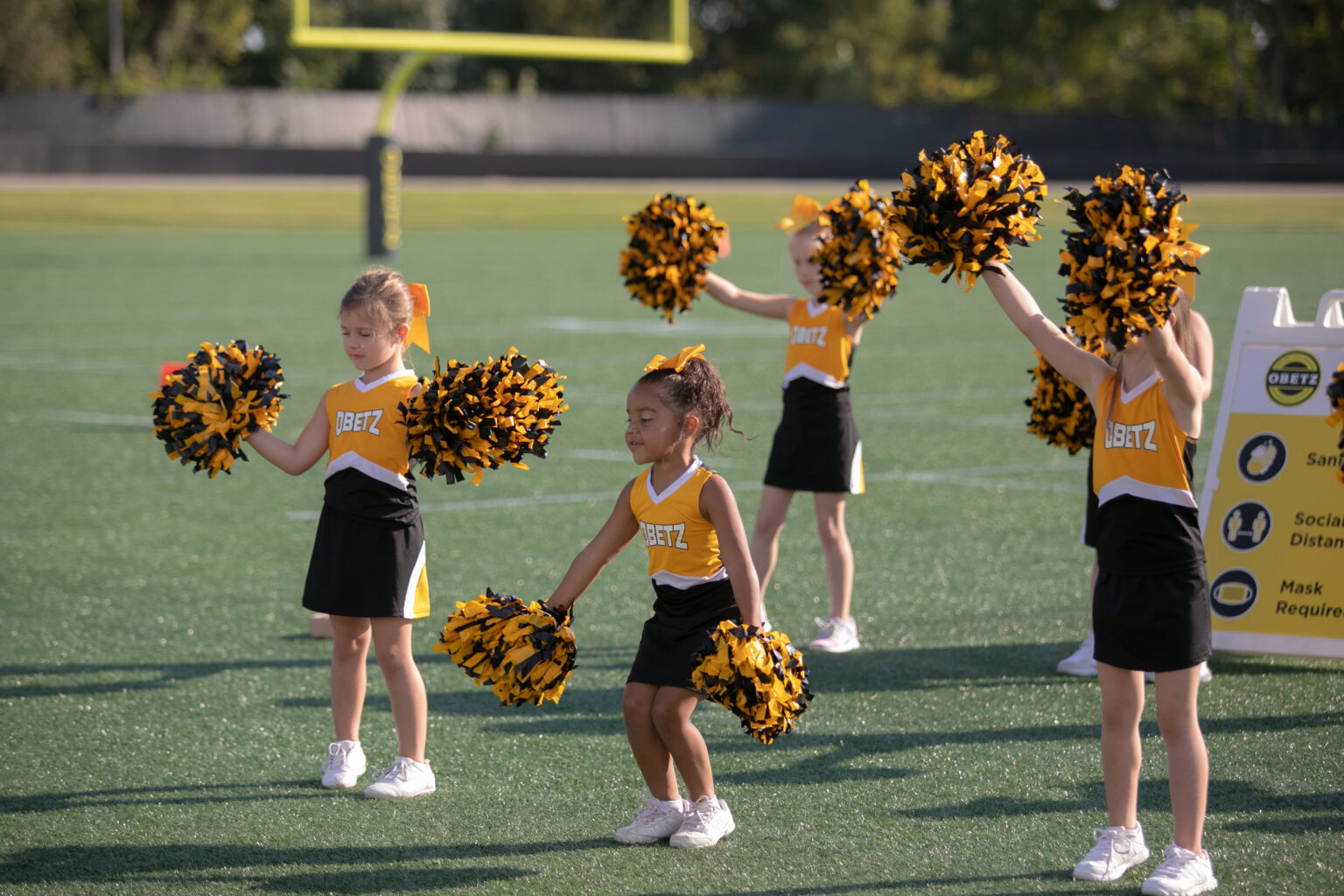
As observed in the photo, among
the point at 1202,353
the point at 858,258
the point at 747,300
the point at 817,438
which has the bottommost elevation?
the point at 817,438

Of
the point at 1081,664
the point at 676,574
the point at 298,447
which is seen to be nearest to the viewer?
A: the point at 676,574

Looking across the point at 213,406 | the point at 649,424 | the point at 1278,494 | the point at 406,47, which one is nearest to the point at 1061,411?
the point at 1278,494

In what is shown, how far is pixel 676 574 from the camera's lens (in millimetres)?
3695

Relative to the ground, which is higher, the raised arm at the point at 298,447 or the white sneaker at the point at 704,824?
the raised arm at the point at 298,447

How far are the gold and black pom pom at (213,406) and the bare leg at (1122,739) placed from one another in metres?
2.22

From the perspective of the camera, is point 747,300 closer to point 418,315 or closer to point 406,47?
point 418,315

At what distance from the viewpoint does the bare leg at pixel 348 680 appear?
164 inches

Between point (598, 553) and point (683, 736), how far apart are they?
480mm

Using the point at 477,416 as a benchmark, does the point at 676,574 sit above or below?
below

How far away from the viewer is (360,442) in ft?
13.4

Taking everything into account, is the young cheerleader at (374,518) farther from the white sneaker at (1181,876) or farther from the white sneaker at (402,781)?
the white sneaker at (1181,876)

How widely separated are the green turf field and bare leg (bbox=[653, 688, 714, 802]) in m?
0.17

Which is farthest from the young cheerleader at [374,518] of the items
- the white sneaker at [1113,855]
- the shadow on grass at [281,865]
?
the white sneaker at [1113,855]

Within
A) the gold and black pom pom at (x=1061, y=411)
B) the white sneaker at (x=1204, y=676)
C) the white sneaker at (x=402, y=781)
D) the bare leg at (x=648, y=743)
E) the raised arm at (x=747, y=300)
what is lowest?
the white sneaker at (x=402, y=781)
